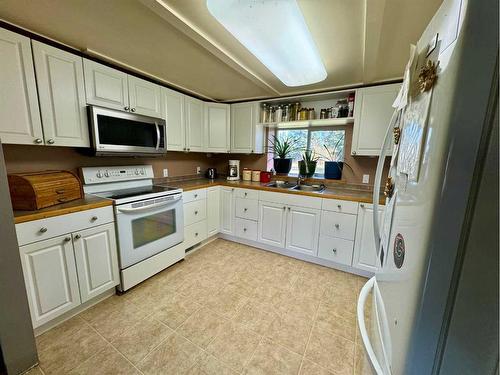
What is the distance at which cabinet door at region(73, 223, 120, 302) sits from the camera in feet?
5.12

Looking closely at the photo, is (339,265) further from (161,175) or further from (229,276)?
(161,175)

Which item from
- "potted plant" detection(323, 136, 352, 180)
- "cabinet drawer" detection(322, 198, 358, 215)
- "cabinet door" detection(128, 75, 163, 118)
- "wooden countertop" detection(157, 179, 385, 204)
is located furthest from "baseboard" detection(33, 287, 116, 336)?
"potted plant" detection(323, 136, 352, 180)

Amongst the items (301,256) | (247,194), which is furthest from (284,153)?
(301,256)

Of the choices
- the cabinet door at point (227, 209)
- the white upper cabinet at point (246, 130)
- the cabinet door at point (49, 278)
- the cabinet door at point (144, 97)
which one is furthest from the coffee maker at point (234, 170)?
the cabinet door at point (49, 278)

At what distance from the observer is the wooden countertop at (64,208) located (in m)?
1.29

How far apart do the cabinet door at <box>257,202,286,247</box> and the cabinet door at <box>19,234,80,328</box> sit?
74.9 inches

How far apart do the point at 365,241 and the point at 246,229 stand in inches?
57.2

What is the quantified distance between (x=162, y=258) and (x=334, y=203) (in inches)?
76.5

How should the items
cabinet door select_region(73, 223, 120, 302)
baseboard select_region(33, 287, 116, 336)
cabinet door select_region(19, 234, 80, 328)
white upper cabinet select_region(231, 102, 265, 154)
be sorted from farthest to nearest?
white upper cabinet select_region(231, 102, 265, 154) → cabinet door select_region(73, 223, 120, 302) → baseboard select_region(33, 287, 116, 336) → cabinet door select_region(19, 234, 80, 328)

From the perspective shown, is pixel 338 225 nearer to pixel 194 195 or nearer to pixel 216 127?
pixel 194 195

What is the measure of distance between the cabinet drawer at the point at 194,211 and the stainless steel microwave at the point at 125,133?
721 mm

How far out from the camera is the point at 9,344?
1140 mm

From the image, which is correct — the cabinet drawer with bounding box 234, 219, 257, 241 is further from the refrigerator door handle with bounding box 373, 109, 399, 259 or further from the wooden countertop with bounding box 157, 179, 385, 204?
the refrigerator door handle with bounding box 373, 109, 399, 259

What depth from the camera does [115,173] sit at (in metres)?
2.19
